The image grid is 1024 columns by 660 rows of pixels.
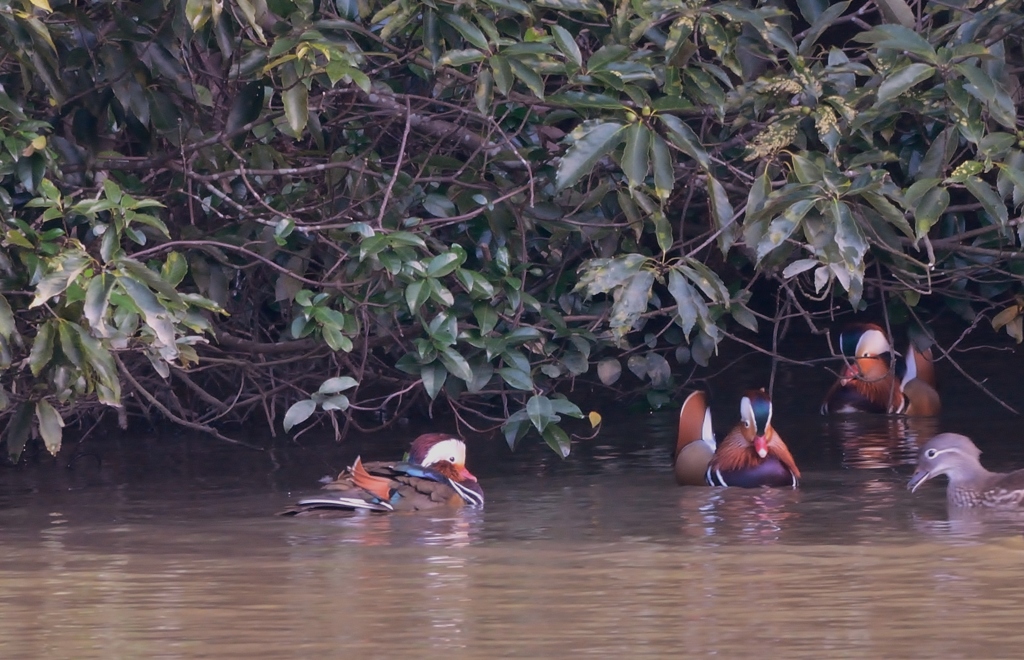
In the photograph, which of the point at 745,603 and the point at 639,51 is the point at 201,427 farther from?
the point at 745,603

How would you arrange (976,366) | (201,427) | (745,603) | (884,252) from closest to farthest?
1. (745,603)
2. (884,252)
3. (201,427)
4. (976,366)

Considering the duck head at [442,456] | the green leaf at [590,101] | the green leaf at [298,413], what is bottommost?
the duck head at [442,456]

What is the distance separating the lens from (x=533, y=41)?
6414 mm

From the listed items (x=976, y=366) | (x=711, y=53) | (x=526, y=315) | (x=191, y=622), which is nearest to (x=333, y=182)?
(x=526, y=315)

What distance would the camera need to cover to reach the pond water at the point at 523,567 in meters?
4.59

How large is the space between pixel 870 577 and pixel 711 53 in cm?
346

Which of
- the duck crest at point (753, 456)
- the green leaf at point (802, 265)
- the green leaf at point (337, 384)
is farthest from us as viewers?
the duck crest at point (753, 456)

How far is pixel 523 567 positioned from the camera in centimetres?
573

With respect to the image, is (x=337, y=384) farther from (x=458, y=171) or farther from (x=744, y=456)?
(x=744, y=456)

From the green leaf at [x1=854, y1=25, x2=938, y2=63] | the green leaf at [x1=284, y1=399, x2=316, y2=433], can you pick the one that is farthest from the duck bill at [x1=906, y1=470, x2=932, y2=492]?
the green leaf at [x1=284, y1=399, x2=316, y2=433]

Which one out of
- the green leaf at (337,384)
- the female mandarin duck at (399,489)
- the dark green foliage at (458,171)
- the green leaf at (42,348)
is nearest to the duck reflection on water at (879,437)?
the dark green foliage at (458,171)

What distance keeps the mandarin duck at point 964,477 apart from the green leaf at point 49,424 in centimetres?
378

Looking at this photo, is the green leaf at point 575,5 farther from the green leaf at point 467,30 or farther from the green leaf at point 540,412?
the green leaf at point 540,412

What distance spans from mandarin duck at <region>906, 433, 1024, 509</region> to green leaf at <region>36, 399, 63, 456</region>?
378cm
